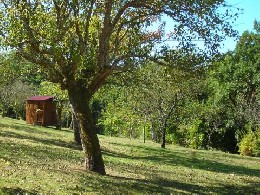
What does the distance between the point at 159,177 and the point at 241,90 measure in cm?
3652

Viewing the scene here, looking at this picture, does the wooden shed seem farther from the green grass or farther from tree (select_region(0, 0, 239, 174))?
tree (select_region(0, 0, 239, 174))

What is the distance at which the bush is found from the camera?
4025 centimetres

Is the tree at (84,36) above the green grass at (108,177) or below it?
above

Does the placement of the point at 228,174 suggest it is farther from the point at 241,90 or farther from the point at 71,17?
the point at 241,90

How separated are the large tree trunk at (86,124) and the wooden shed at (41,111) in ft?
100

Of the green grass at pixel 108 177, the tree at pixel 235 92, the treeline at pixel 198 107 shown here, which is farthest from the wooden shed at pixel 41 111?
the green grass at pixel 108 177

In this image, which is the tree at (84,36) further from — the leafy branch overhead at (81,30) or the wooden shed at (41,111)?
the wooden shed at (41,111)

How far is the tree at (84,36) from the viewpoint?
515 inches

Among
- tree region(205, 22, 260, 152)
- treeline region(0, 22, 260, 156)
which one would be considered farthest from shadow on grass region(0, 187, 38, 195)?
tree region(205, 22, 260, 152)

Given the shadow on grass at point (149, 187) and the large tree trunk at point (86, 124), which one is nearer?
the shadow on grass at point (149, 187)

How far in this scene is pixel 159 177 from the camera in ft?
58.9

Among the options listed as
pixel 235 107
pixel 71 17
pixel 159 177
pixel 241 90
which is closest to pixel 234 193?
pixel 159 177

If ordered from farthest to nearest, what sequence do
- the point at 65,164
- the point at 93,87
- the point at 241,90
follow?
the point at 241,90 < the point at 65,164 < the point at 93,87

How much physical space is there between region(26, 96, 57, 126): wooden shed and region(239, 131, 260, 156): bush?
2170 cm
